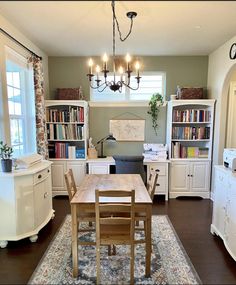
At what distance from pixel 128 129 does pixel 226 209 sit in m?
2.52

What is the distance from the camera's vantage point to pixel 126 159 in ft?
12.0

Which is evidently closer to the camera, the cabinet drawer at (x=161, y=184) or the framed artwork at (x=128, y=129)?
the cabinet drawer at (x=161, y=184)

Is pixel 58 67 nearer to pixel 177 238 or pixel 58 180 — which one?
pixel 58 180

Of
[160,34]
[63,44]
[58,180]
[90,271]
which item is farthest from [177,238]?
[63,44]

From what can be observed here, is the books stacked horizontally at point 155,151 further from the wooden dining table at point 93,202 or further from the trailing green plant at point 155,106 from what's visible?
the wooden dining table at point 93,202

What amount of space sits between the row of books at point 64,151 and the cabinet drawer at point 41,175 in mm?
1118

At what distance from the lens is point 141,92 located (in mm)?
4648

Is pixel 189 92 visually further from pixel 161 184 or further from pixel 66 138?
pixel 66 138

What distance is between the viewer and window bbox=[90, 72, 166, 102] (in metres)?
4.61

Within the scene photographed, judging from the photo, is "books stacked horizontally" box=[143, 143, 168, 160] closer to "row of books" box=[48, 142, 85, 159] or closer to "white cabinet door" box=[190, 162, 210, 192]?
"white cabinet door" box=[190, 162, 210, 192]

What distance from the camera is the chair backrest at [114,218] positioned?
1.88m

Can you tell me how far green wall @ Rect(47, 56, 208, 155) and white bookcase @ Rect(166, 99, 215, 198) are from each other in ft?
1.08

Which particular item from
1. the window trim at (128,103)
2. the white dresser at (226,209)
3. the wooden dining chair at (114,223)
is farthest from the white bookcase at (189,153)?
the wooden dining chair at (114,223)

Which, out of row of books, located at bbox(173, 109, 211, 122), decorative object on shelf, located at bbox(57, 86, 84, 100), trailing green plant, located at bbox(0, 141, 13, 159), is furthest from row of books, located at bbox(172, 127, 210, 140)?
trailing green plant, located at bbox(0, 141, 13, 159)
